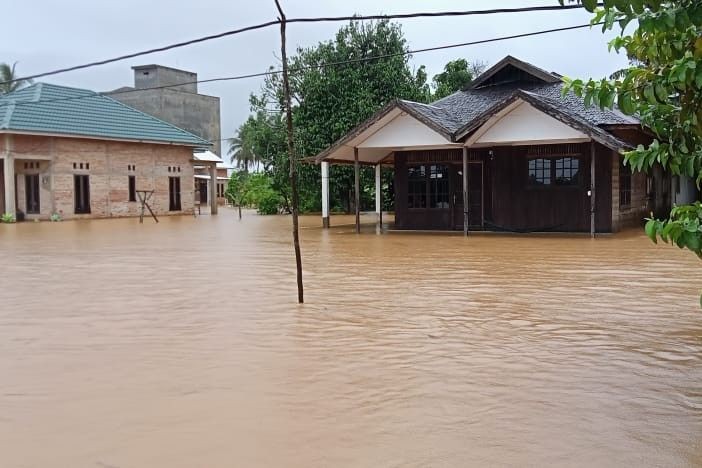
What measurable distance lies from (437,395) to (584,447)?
1201 mm

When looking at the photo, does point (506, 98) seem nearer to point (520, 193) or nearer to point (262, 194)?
point (520, 193)

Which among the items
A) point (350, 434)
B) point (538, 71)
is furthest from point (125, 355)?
point (538, 71)

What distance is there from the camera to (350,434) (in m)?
4.17

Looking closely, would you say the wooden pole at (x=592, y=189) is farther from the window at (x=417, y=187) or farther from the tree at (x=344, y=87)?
the tree at (x=344, y=87)

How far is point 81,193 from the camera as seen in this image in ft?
110

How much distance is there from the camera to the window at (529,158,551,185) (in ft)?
66.6

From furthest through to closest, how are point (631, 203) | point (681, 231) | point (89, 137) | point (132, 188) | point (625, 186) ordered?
point (132, 188) < point (89, 137) < point (631, 203) < point (625, 186) < point (681, 231)

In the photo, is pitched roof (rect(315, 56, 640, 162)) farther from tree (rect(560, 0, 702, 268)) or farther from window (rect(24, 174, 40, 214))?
window (rect(24, 174, 40, 214))

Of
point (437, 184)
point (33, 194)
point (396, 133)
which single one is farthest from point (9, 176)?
point (437, 184)

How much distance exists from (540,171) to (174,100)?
1641 inches

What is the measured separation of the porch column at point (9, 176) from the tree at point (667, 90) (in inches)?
1200

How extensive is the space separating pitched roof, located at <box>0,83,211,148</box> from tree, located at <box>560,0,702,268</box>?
28.3 meters

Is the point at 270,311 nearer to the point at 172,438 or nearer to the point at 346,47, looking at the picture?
the point at 172,438

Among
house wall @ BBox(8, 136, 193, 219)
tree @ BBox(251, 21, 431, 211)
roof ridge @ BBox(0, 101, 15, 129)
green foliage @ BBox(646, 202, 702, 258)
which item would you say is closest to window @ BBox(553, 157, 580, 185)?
tree @ BBox(251, 21, 431, 211)
